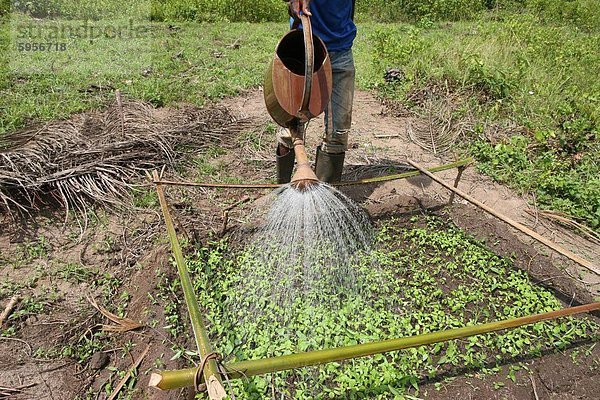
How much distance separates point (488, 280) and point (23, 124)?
394cm

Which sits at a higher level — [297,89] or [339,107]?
[297,89]

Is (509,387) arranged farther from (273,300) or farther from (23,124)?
(23,124)

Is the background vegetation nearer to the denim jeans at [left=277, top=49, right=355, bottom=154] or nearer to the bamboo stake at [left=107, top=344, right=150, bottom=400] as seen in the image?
the denim jeans at [left=277, top=49, right=355, bottom=154]

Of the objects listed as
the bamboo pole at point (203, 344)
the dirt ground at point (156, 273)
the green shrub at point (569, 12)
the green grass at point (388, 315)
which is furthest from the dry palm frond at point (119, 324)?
the green shrub at point (569, 12)

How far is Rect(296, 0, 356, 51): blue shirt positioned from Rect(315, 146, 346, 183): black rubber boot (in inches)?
27.8

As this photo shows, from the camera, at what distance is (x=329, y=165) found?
3.18 m

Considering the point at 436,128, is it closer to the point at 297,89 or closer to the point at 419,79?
the point at 419,79

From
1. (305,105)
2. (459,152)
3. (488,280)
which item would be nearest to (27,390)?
(305,105)

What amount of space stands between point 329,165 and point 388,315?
1.13 metres

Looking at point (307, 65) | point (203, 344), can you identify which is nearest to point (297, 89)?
point (307, 65)

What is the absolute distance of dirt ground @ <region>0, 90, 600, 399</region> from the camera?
2201 millimetres

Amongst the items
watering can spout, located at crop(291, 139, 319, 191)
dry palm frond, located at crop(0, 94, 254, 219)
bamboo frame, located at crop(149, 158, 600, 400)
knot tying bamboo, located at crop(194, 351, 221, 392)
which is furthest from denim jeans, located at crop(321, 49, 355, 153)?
knot tying bamboo, located at crop(194, 351, 221, 392)

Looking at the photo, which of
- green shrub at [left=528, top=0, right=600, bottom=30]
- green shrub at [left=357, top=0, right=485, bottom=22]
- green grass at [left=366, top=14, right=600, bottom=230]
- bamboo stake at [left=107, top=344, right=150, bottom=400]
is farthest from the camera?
green shrub at [left=357, top=0, right=485, bottom=22]

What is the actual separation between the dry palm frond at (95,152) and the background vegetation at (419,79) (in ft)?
1.63
